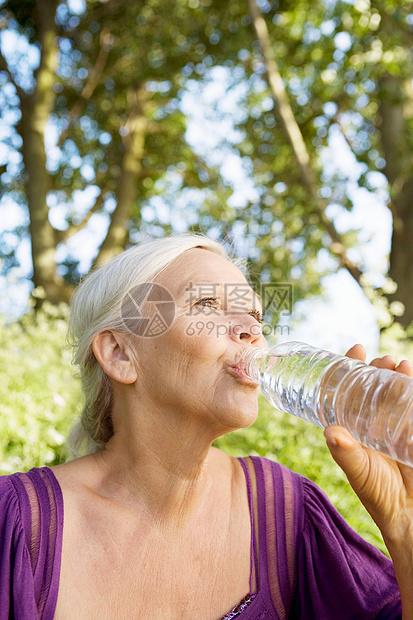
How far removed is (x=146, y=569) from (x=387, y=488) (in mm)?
867

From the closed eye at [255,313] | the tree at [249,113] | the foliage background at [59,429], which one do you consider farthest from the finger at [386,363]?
the tree at [249,113]

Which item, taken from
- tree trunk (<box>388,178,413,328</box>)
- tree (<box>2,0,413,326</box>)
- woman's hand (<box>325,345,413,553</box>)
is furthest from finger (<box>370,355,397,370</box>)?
tree trunk (<box>388,178,413,328</box>)

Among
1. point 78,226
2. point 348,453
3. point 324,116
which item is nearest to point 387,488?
point 348,453

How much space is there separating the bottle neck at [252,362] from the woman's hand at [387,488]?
1.29 ft

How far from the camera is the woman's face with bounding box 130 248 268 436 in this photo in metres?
1.81

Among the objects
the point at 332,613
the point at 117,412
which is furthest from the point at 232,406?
the point at 332,613

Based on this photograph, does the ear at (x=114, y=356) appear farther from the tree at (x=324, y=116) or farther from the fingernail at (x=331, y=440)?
the tree at (x=324, y=116)

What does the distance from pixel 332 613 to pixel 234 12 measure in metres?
8.61

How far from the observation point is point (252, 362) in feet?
5.97

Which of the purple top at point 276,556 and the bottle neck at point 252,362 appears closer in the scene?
the purple top at point 276,556

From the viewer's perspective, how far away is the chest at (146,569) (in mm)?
1771

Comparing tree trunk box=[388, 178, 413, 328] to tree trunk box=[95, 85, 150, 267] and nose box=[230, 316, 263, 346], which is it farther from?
nose box=[230, 316, 263, 346]

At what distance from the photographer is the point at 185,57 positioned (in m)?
9.48

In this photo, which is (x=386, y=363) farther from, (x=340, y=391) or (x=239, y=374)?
(x=239, y=374)
